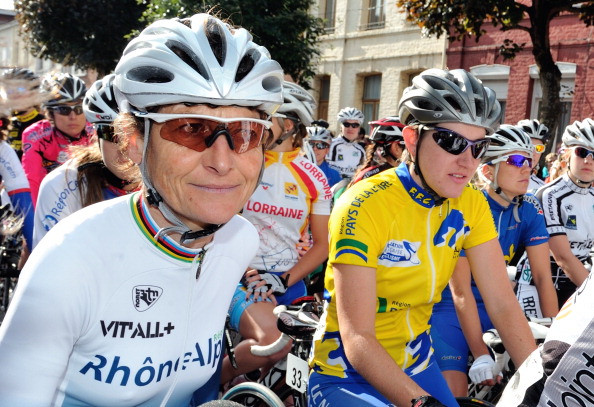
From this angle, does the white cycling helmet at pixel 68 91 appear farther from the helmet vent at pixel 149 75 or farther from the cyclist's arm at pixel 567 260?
the cyclist's arm at pixel 567 260

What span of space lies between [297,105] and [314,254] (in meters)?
1.04

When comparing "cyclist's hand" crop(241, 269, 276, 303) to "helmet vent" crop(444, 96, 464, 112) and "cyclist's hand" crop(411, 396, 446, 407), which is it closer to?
"helmet vent" crop(444, 96, 464, 112)

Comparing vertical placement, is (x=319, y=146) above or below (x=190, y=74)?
below

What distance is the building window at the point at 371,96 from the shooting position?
92.1 feet

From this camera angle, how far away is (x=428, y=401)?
89.8 inches

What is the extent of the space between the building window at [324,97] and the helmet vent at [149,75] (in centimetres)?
2855

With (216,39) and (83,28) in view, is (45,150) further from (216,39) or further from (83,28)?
(83,28)

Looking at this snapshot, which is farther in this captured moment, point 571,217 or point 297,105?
point 571,217

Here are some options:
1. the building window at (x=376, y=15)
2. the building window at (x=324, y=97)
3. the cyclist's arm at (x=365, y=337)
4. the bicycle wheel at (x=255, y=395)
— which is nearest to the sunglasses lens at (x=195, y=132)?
the cyclist's arm at (x=365, y=337)

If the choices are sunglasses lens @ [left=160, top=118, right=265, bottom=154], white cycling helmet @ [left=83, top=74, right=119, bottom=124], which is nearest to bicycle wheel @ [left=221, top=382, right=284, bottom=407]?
sunglasses lens @ [left=160, top=118, right=265, bottom=154]

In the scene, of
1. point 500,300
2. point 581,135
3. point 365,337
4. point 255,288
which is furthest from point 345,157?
point 365,337

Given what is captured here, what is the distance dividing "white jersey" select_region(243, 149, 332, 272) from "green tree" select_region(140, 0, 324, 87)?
1518cm

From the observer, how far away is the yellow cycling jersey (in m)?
2.80

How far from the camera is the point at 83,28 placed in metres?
27.5
